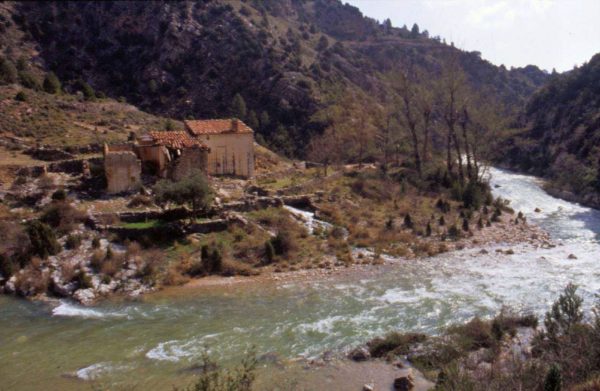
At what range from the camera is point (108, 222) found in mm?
26219

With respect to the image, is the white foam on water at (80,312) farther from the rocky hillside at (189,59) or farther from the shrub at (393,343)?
the rocky hillside at (189,59)

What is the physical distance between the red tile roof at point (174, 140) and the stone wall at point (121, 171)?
3217 millimetres

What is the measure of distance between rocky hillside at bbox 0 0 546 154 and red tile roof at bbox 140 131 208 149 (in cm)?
2388

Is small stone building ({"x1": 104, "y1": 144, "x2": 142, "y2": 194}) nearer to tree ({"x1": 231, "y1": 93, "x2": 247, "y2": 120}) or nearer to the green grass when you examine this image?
the green grass

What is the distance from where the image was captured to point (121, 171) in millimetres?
30219

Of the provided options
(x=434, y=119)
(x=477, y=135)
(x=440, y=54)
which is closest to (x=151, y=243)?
(x=477, y=135)

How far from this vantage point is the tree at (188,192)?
86.2 ft

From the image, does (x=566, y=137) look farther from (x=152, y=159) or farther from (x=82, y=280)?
(x=82, y=280)

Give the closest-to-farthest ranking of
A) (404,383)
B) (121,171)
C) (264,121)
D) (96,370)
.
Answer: (404,383) → (96,370) → (121,171) → (264,121)

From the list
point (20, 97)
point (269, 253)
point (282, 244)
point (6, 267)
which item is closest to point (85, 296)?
point (6, 267)

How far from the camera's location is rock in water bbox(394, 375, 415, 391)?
44.4 ft

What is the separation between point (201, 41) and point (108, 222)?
51.7m

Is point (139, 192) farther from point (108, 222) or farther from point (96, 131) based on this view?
point (96, 131)

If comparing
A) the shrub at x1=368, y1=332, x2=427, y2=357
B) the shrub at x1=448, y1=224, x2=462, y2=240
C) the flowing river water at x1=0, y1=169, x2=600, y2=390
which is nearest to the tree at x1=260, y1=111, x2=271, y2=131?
the shrub at x1=448, y1=224, x2=462, y2=240
